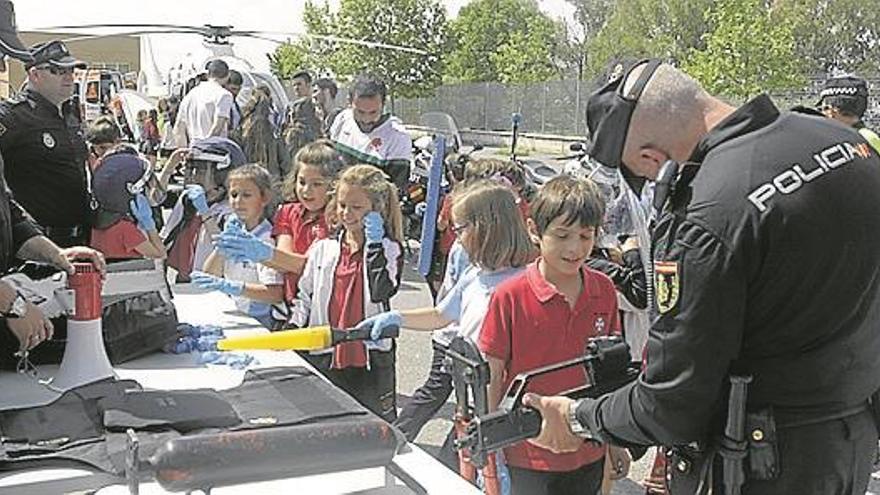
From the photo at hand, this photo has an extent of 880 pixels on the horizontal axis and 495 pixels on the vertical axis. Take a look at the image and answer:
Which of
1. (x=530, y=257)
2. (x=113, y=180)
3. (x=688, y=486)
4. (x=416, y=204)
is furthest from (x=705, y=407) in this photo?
(x=416, y=204)

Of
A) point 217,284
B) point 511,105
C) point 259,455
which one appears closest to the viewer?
point 259,455

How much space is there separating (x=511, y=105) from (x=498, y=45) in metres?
18.4

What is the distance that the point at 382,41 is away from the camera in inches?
1769

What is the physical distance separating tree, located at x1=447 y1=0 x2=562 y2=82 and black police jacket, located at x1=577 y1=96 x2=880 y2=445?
41.4 m

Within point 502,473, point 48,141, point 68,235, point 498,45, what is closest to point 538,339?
point 502,473

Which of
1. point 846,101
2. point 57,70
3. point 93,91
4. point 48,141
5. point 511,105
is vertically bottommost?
point 511,105

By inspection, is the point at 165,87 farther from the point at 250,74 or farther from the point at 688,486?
the point at 688,486

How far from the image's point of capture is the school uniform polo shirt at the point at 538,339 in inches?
112

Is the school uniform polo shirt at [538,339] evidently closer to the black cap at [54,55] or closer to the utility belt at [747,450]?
the utility belt at [747,450]

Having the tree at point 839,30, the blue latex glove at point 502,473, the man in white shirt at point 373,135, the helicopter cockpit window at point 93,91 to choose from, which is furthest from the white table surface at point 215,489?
the tree at point 839,30

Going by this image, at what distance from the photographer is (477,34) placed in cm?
5538

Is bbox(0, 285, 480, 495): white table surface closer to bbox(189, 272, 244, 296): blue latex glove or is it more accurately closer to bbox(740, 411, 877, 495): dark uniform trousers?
bbox(189, 272, 244, 296): blue latex glove

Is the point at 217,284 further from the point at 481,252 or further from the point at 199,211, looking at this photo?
the point at 199,211

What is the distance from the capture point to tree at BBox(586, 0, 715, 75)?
5534 cm
